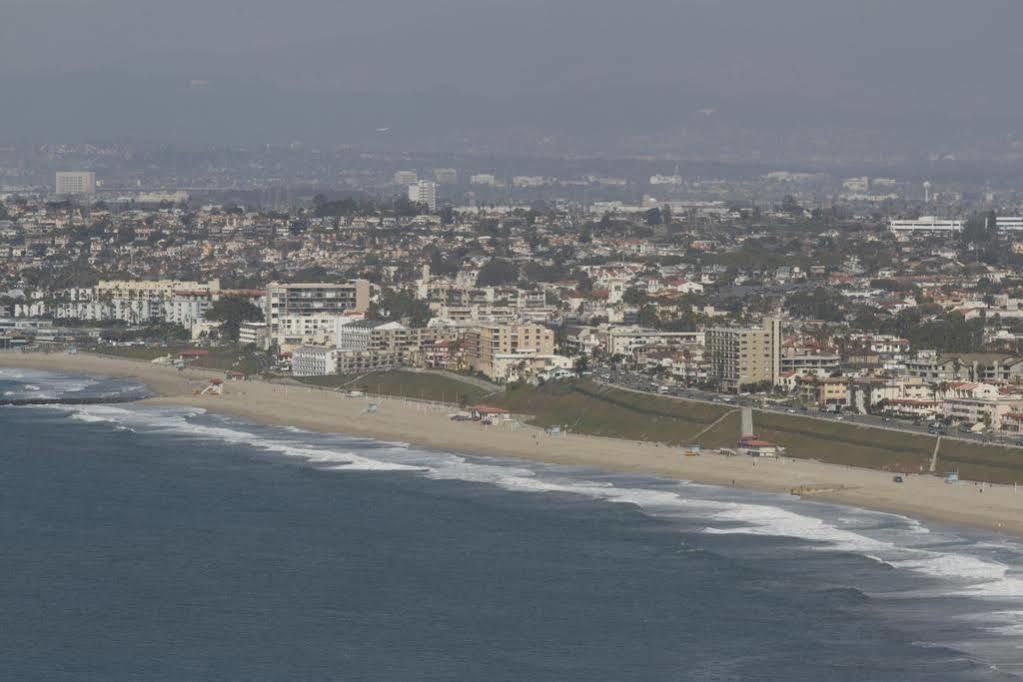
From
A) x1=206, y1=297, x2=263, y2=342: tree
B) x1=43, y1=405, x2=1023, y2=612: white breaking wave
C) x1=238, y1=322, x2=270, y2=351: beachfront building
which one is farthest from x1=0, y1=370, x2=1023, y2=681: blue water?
x1=206, y1=297, x2=263, y2=342: tree

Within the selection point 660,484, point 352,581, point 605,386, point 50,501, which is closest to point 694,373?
point 605,386

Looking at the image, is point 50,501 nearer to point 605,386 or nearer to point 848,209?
point 605,386

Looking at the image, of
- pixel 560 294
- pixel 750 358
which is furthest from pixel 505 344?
pixel 560 294

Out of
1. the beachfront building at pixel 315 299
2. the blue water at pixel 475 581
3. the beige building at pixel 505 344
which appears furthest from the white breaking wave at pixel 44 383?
the blue water at pixel 475 581

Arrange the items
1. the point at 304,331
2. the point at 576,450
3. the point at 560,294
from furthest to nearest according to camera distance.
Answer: the point at 560,294 → the point at 304,331 → the point at 576,450

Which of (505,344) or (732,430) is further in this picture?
(505,344)

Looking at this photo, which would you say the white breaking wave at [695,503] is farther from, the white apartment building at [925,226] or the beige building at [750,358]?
the white apartment building at [925,226]

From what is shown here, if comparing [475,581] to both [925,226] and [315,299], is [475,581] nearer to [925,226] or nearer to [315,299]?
[315,299]
